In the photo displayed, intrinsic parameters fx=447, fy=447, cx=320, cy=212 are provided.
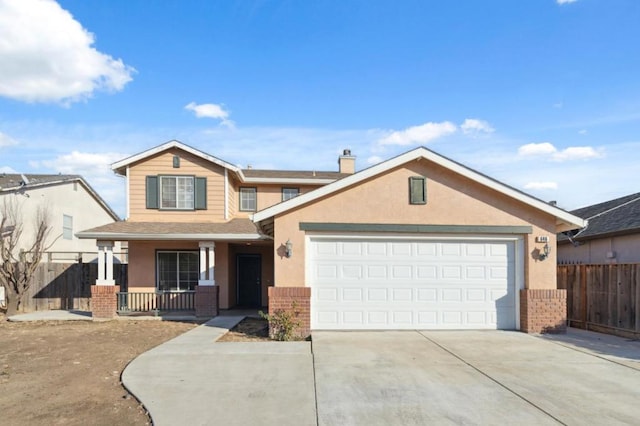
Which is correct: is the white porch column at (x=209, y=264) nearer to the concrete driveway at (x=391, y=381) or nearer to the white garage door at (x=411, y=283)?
the concrete driveway at (x=391, y=381)

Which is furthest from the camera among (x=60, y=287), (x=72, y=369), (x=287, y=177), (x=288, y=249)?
(x=287, y=177)

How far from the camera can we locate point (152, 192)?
52.3 ft

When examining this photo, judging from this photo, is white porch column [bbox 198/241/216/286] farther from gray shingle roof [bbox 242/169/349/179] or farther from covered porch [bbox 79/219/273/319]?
gray shingle roof [bbox 242/169/349/179]

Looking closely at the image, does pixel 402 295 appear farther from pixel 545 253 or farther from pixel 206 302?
pixel 206 302

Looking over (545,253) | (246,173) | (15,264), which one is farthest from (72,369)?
(246,173)

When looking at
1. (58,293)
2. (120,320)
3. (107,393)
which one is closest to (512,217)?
(107,393)

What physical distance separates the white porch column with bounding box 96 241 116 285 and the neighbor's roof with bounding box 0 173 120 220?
6.52 meters

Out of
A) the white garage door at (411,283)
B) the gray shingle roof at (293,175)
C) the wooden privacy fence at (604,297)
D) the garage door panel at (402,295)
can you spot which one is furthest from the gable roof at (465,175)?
the gray shingle roof at (293,175)

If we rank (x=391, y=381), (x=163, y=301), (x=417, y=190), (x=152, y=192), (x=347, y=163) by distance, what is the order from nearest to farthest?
(x=391, y=381) → (x=417, y=190) → (x=163, y=301) → (x=152, y=192) → (x=347, y=163)

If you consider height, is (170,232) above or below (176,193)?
below

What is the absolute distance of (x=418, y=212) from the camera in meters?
10.7

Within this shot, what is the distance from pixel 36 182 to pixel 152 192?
7.43 m

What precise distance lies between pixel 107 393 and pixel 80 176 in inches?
773

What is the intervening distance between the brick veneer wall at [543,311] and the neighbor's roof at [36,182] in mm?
18979
